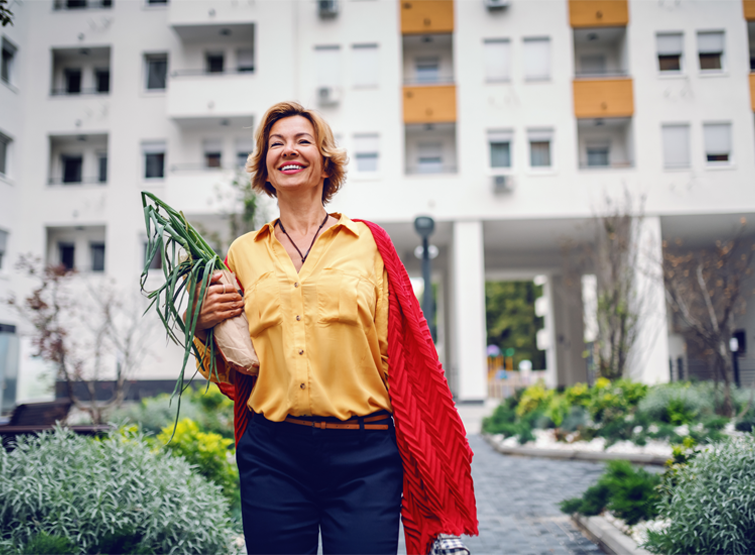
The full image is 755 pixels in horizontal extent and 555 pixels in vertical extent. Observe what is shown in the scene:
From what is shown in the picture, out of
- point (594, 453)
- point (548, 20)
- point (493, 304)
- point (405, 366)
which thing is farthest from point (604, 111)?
point (493, 304)

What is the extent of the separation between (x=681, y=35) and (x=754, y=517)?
62.4ft

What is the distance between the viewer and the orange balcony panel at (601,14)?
747 inches

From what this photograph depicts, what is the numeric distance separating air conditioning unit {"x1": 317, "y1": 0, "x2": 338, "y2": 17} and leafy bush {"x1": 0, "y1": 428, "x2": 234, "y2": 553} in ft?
57.7

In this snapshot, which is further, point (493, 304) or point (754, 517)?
point (493, 304)

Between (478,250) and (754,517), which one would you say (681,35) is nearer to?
(478,250)

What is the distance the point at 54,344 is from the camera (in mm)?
9914

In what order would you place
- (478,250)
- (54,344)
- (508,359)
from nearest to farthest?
1. (54,344)
2. (478,250)
3. (508,359)

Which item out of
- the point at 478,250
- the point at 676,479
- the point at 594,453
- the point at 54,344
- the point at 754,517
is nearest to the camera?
the point at 754,517

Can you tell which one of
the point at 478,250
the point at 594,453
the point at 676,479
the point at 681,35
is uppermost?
the point at 681,35

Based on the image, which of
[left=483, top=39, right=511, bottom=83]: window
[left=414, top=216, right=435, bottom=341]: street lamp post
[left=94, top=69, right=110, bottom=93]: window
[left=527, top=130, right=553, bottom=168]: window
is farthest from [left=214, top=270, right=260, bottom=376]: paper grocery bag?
[left=94, top=69, right=110, bottom=93]: window

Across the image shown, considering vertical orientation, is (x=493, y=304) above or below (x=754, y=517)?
above

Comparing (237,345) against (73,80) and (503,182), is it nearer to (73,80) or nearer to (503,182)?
(503,182)

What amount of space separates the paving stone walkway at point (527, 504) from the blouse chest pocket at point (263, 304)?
351cm

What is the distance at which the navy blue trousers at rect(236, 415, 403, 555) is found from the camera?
6.07ft
